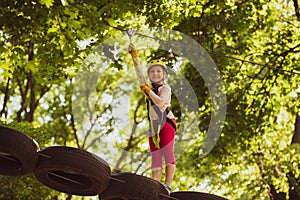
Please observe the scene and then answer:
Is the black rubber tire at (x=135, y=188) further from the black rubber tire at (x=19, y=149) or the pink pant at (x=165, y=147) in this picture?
the black rubber tire at (x=19, y=149)

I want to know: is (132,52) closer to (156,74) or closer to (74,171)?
(156,74)

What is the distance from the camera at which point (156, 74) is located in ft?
25.5

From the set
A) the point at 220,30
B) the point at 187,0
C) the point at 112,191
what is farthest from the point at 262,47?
the point at 112,191

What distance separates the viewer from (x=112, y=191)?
26.4 ft

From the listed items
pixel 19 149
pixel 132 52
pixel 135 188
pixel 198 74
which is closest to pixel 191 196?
pixel 135 188

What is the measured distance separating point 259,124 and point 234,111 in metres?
0.76

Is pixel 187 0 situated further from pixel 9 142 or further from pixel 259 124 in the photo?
pixel 259 124

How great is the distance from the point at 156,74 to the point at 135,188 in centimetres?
139

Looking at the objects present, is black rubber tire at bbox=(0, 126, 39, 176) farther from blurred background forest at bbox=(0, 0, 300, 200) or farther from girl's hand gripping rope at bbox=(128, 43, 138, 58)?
blurred background forest at bbox=(0, 0, 300, 200)

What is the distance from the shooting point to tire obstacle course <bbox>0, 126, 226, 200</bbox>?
7668 millimetres

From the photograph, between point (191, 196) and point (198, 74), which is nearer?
point (191, 196)

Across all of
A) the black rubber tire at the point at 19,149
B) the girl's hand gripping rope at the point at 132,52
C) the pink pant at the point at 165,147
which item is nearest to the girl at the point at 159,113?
the pink pant at the point at 165,147

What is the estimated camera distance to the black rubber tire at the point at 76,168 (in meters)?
7.68

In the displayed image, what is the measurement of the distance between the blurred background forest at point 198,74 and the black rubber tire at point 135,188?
1787mm
